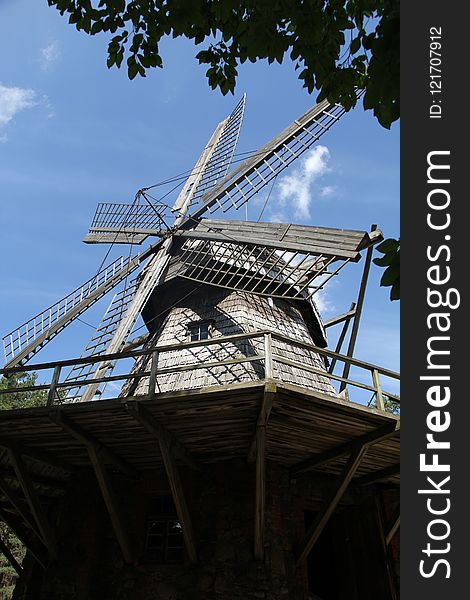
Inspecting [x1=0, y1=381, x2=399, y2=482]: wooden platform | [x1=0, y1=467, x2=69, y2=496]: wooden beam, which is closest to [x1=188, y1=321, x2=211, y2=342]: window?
[x1=0, y1=381, x2=399, y2=482]: wooden platform

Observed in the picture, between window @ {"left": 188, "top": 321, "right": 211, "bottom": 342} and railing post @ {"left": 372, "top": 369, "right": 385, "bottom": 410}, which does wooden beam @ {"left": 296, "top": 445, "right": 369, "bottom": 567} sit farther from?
window @ {"left": 188, "top": 321, "right": 211, "bottom": 342}

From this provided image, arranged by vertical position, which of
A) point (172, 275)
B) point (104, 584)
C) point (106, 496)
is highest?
point (172, 275)

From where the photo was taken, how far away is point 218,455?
356 inches

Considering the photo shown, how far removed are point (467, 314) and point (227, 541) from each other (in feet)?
22.4

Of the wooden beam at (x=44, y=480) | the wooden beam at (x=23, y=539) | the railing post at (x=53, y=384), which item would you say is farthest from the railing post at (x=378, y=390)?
the wooden beam at (x=23, y=539)

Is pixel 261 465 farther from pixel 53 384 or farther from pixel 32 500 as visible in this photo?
pixel 32 500

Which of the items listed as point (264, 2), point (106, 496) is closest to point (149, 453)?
point (106, 496)

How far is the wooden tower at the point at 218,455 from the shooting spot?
765 centimetres

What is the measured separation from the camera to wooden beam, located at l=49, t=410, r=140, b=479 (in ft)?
24.7

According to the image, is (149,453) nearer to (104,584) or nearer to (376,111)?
(104,584)

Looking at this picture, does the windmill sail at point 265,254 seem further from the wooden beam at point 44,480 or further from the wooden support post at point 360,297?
the wooden beam at point 44,480

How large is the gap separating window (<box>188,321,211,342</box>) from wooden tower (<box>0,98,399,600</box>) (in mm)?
43

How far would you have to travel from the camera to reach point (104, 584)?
28.9ft

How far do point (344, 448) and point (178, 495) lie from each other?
2786 mm
